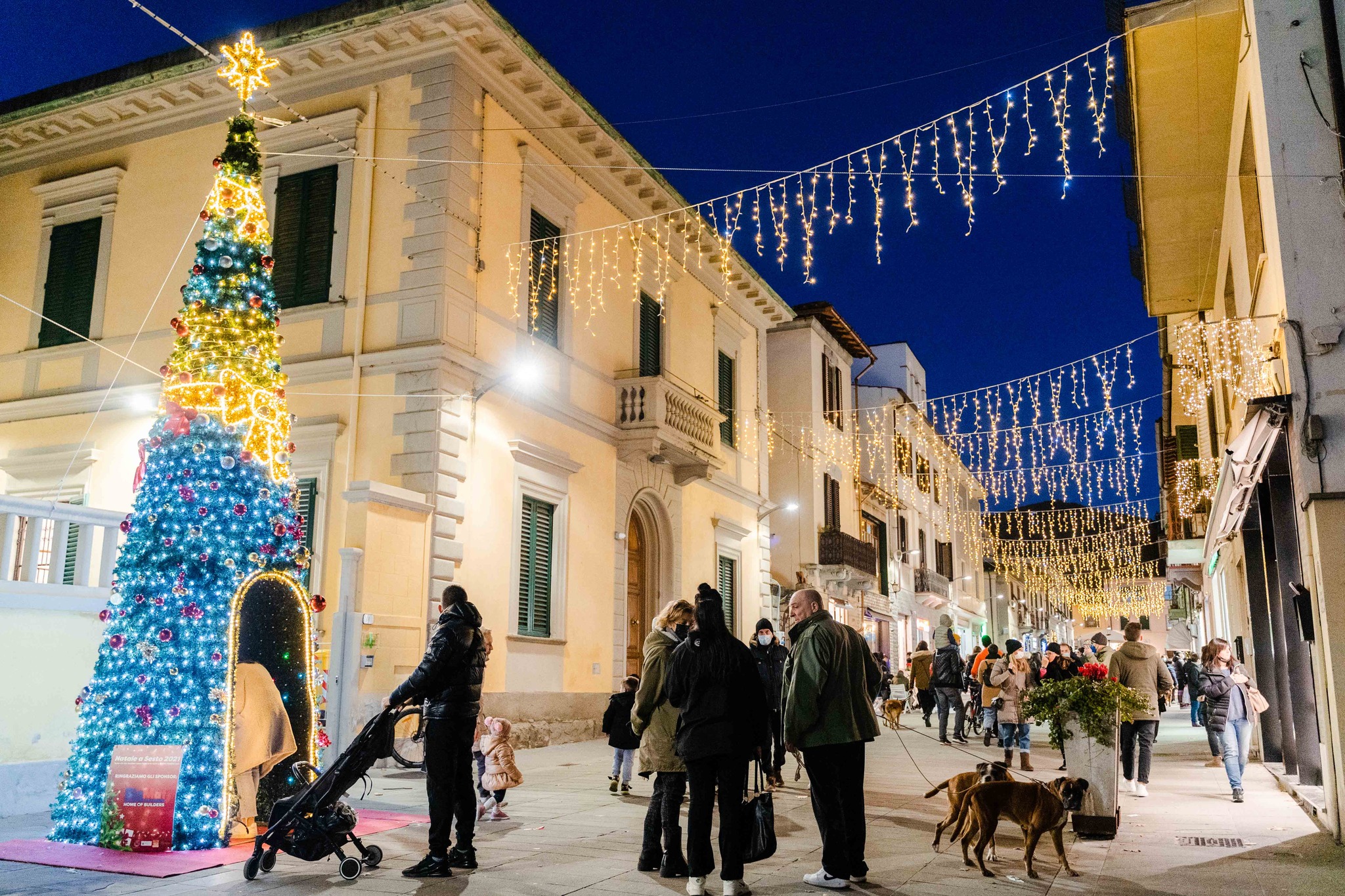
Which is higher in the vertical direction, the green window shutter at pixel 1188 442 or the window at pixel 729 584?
the green window shutter at pixel 1188 442

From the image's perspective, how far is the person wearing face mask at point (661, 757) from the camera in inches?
247

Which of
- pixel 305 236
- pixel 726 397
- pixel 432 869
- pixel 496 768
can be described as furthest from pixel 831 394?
pixel 432 869

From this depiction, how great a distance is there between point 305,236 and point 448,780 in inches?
409

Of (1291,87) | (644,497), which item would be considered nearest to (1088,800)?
(1291,87)

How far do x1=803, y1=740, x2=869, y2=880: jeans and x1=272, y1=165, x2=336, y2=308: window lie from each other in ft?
35.0

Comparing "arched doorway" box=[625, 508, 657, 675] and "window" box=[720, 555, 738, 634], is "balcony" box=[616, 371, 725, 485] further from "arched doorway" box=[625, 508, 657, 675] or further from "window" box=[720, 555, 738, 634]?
"window" box=[720, 555, 738, 634]

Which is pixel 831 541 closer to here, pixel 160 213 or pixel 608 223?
pixel 608 223

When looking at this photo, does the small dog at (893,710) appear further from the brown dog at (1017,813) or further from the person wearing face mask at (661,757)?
the person wearing face mask at (661,757)

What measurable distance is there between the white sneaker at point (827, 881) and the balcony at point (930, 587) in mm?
36260

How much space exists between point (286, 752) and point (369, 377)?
6.74 metres

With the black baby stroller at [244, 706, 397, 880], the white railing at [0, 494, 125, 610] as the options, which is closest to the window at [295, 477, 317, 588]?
the white railing at [0, 494, 125, 610]

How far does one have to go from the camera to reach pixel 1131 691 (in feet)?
26.8

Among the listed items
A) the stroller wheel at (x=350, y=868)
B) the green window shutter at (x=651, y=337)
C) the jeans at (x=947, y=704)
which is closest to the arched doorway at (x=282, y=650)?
the stroller wheel at (x=350, y=868)

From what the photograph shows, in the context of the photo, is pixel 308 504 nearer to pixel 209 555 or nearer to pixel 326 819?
pixel 209 555
